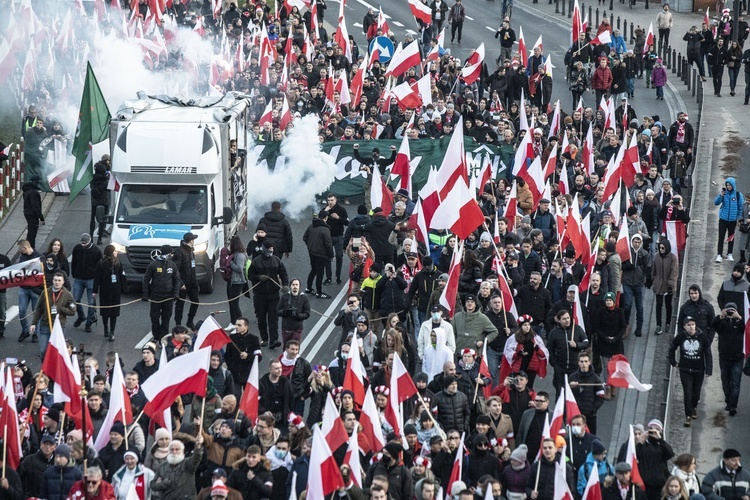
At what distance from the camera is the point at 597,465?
17.1 meters

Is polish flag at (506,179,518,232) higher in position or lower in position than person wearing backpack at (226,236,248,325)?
higher

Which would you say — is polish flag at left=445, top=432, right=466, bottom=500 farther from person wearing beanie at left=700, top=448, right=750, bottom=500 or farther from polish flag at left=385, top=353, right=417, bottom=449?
person wearing beanie at left=700, top=448, right=750, bottom=500

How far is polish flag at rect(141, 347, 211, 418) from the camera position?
18.2 metres

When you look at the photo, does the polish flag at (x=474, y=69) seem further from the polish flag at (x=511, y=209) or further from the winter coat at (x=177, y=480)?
the winter coat at (x=177, y=480)

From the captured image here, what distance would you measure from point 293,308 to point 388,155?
34.9 ft

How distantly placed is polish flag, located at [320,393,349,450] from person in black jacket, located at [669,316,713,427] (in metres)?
5.90

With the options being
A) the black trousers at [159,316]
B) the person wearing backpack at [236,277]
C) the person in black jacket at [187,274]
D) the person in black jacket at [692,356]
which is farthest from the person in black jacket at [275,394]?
the person in black jacket at [187,274]

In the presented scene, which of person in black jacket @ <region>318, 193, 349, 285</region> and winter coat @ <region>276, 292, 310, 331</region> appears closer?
winter coat @ <region>276, 292, 310, 331</region>

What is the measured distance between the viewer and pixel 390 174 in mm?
31312

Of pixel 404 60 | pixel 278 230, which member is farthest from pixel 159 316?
pixel 404 60

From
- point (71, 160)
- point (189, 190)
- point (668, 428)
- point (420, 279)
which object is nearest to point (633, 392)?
point (668, 428)

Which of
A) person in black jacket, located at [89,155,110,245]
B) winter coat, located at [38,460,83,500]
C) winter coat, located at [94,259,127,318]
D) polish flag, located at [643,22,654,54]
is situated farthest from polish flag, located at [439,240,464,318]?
polish flag, located at [643,22,654,54]

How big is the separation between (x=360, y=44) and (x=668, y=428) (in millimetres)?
29289

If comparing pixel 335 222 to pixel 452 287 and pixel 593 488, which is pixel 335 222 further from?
pixel 593 488
